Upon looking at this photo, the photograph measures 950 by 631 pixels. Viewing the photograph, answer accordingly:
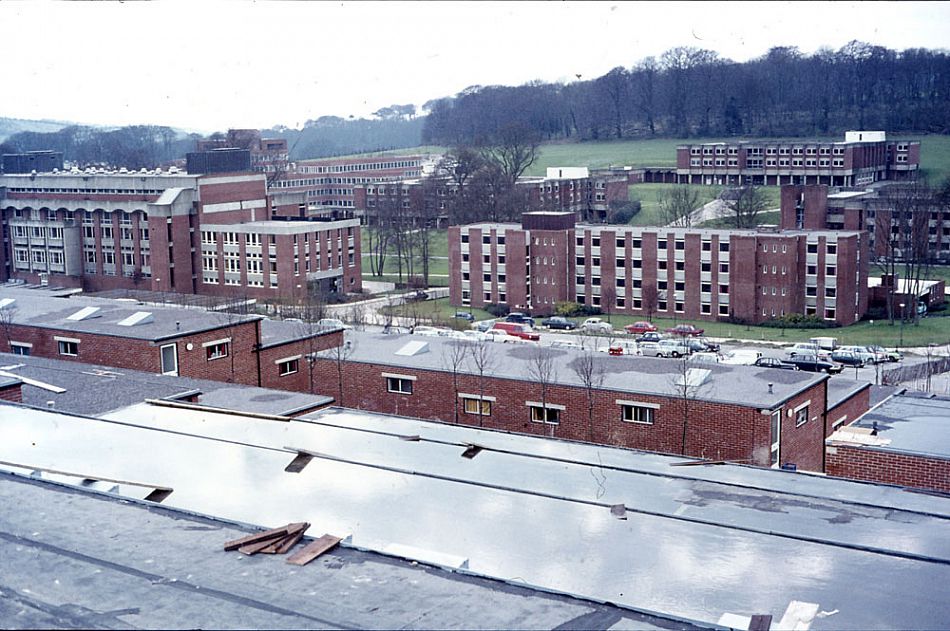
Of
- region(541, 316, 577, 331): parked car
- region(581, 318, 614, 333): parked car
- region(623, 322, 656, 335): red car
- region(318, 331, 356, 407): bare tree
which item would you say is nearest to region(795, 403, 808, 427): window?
region(318, 331, 356, 407): bare tree

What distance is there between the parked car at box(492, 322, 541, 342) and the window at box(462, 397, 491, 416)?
23.0ft

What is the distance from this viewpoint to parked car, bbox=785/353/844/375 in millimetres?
14227

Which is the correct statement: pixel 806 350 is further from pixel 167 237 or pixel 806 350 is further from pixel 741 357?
pixel 167 237

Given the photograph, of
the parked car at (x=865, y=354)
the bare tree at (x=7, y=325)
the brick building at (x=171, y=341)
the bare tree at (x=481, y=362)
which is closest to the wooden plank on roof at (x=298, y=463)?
the bare tree at (x=481, y=362)

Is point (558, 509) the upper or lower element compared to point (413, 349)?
upper

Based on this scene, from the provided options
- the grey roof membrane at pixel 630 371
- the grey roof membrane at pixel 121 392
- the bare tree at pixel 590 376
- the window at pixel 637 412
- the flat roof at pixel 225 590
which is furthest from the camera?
the bare tree at pixel 590 376

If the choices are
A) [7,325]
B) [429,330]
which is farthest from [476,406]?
[429,330]

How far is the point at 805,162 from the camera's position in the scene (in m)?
31.5

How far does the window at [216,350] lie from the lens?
9.70m

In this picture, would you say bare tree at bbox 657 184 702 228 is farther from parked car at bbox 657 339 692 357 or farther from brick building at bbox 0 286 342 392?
brick building at bbox 0 286 342 392

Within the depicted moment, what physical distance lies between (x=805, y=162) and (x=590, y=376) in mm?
25002

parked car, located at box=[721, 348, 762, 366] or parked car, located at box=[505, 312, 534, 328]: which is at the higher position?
parked car, located at box=[721, 348, 762, 366]

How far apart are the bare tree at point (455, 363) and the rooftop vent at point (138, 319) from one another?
9.59 ft

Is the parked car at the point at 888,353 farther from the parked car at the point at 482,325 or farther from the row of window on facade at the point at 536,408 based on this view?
the row of window on facade at the point at 536,408
